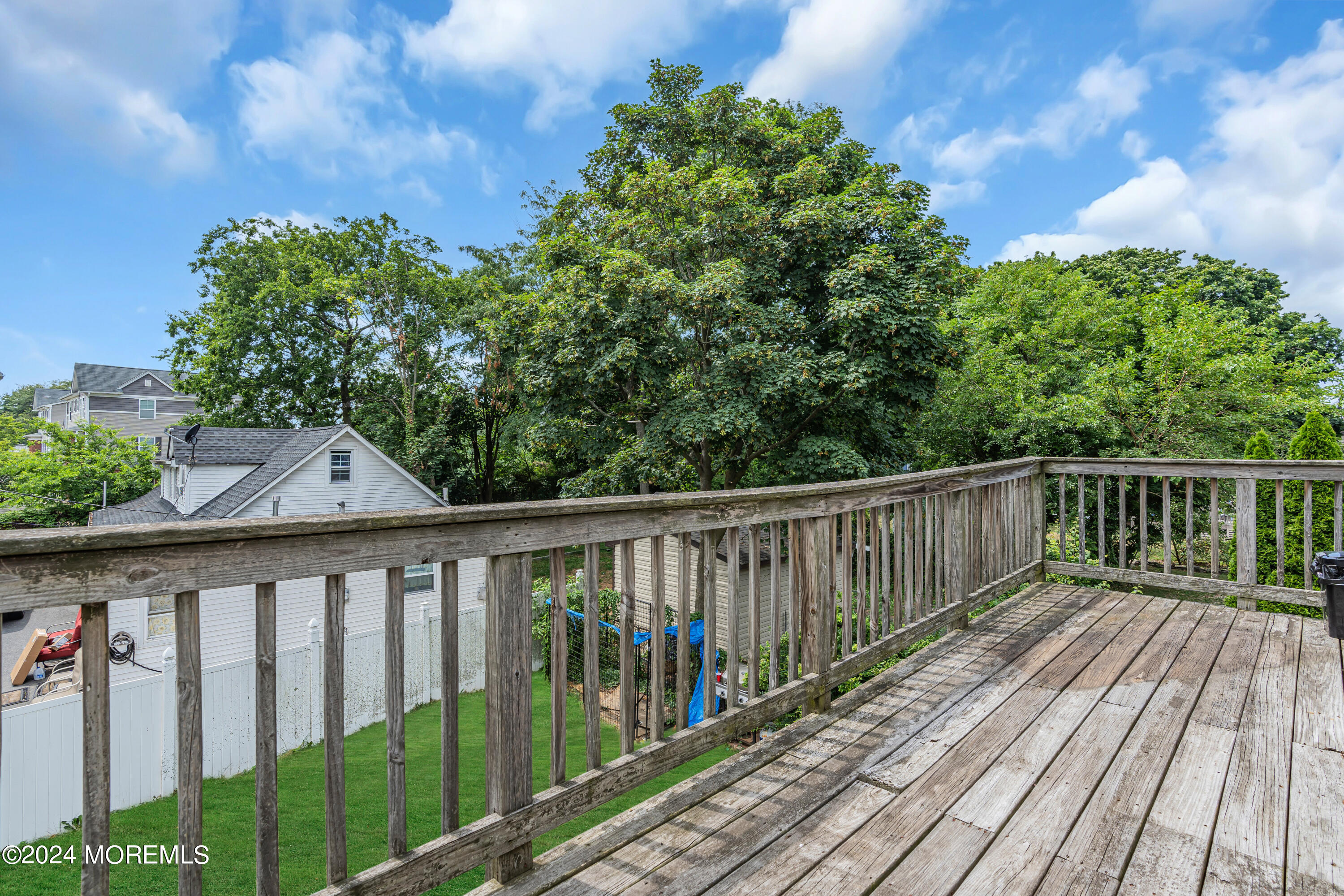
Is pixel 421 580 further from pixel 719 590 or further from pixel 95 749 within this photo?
pixel 95 749

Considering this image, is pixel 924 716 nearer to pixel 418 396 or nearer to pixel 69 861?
pixel 69 861

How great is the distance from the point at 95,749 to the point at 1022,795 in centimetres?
204

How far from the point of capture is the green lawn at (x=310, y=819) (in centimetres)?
477

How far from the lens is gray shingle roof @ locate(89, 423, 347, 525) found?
1135cm

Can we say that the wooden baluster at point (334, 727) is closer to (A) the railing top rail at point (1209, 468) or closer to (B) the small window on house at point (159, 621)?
(A) the railing top rail at point (1209, 468)

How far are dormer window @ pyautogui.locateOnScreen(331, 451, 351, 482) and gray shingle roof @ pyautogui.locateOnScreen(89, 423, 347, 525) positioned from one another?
43 cm

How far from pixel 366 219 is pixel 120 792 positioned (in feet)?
64.3

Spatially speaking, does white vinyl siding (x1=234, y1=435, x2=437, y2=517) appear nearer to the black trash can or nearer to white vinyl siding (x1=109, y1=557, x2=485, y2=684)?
white vinyl siding (x1=109, y1=557, x2=485, y2=684)

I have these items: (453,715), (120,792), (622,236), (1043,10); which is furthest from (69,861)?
(1043,10)

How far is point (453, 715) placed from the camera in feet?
4.29

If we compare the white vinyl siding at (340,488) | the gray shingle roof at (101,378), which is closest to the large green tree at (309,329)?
the white vinyl siding at (340,488)

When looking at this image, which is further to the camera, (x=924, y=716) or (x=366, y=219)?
(x=366, y=219)

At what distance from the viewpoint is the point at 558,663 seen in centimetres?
147

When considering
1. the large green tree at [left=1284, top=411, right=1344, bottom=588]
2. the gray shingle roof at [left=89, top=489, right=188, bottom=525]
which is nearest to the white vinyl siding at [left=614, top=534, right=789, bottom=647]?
the large green tree at [left=1284, top=411, right=1344, bottom=588]
